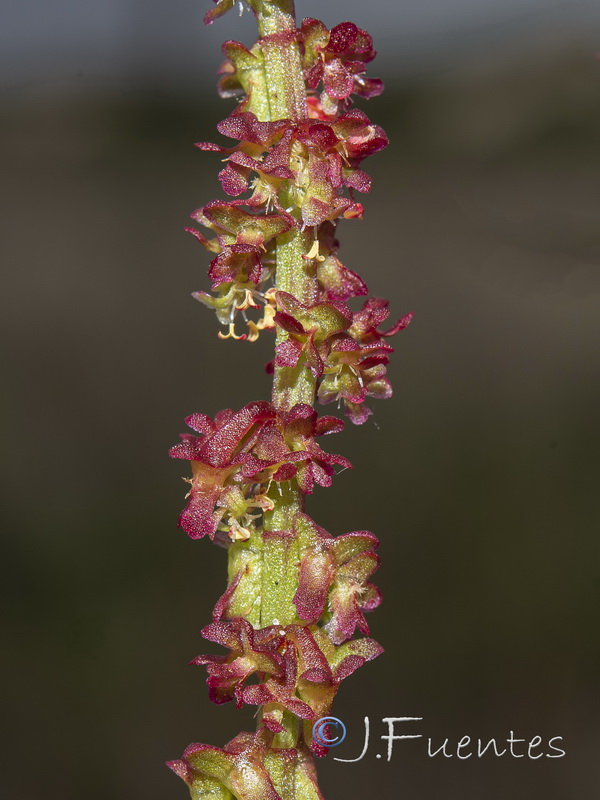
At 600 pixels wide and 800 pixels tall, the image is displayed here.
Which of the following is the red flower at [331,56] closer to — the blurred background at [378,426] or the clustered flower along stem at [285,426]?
the clustered flower along stem at [285,426]

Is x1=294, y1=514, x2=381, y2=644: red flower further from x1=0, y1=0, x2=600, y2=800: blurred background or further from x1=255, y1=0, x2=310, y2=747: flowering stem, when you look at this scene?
x1=0, y1=0, x2=600, y2=800: blurred background

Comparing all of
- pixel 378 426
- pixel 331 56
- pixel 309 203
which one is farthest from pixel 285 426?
pixel 378 426

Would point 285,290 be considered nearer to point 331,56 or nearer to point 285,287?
point 285,287

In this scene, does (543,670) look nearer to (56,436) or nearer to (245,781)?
(56,436)

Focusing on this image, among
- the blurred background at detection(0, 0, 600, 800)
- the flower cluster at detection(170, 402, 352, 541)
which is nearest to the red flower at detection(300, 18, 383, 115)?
the flower cluster at detection(170, 402, 352, 541)

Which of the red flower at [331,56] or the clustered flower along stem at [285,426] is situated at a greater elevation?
the red flower at [331,56]

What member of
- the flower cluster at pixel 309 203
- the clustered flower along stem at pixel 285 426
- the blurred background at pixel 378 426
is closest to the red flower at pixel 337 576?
the clustered flower along stem at pixel 285 426

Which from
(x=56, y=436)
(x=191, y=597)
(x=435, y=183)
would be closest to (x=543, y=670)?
(x=191, y=597)
